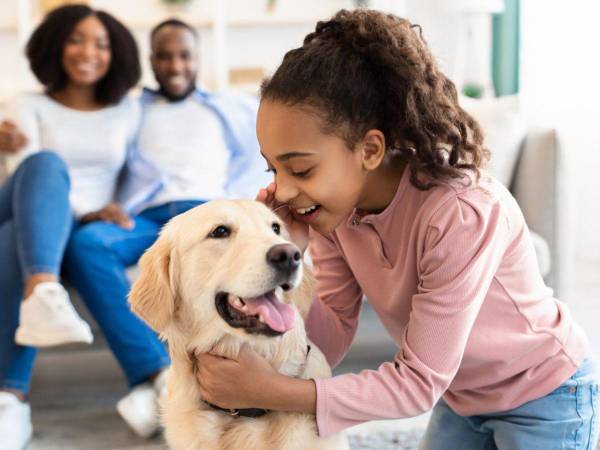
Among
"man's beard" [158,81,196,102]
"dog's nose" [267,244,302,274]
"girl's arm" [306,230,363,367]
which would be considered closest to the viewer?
"dog's nose" [267,244,302,274]

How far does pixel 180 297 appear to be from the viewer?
139cm

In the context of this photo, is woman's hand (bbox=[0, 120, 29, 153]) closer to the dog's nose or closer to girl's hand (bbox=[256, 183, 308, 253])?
girl's hand (bbox=[256, 183, 308, 253])

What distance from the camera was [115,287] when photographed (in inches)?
98.5

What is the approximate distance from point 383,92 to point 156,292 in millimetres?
524

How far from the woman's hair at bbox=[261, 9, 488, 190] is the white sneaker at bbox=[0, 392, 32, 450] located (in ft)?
4.84

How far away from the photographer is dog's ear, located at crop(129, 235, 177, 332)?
1348mm

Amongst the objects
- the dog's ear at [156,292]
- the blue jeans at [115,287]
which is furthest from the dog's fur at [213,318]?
the blue jeans at [115,287]

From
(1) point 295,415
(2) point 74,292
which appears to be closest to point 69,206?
(2) point 74,292

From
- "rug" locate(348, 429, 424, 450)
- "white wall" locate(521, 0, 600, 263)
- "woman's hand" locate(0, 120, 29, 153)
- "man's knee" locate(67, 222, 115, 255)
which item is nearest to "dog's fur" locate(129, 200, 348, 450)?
"rug" locate(348, 429, 424, 450)

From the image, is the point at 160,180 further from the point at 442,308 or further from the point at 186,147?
the point at 442,308

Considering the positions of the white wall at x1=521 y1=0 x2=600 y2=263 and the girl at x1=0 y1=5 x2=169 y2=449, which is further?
the white wall at x1=521 y1=0 x2=600 y2=263

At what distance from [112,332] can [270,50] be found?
3.60m

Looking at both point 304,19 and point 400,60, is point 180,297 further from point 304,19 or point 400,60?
point 304,19

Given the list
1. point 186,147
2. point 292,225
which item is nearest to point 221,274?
point 292,225
